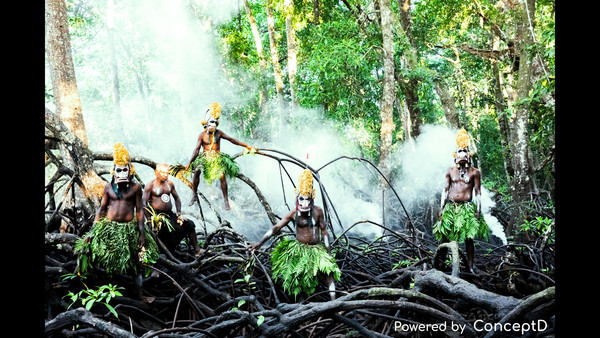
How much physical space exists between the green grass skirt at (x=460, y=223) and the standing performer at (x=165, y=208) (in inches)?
111

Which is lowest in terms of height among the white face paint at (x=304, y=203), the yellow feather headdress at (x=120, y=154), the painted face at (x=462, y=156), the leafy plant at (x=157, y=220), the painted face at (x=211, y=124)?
the leafy plant at (x=157, y=220)

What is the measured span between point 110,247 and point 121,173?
648 millimetres

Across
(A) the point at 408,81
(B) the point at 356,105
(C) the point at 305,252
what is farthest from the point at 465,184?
(A) the point at 408,81

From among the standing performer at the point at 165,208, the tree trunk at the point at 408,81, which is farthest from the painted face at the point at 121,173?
the tree trunk at the point at 408,81

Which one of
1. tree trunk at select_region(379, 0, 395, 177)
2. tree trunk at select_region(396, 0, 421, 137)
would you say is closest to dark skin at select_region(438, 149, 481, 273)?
tree trunk at select_region(379, 0, 395, 177)

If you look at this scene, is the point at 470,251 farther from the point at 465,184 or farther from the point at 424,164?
the point at 424,164

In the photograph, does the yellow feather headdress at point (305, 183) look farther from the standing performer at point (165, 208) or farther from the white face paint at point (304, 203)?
the standing performer at point (165, 208)

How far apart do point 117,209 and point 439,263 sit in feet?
10.5

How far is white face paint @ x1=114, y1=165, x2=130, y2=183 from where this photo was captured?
3.71 m

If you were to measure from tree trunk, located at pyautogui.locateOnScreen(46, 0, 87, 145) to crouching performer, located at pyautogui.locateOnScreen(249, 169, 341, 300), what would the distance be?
3.24 m

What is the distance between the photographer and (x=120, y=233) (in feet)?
12.2

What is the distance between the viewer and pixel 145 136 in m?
19.3

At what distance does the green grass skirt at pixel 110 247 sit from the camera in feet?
12.0
